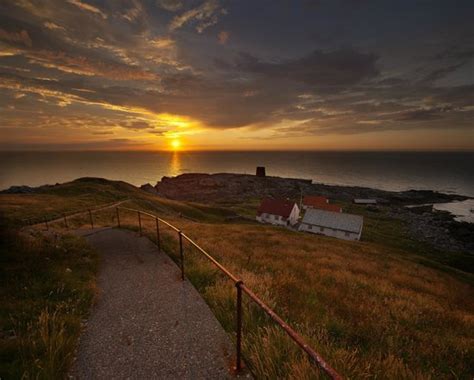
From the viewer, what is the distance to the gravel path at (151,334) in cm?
428

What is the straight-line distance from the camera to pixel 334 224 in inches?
2060

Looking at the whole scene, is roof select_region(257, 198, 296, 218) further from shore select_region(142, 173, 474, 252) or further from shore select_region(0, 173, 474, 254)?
shore select_region(142, 173, 474, 252)

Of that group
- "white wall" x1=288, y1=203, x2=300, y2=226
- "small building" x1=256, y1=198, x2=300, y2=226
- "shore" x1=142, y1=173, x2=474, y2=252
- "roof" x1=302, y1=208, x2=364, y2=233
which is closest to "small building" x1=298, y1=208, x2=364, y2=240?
"roof" x1=302, y1=208, x2=364, y2=233

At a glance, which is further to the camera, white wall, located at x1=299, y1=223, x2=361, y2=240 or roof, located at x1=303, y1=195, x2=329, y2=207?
roof, located at x1=303, y1=195, x2=329, y2=207

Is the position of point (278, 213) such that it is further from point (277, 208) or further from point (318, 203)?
point (318, 203)

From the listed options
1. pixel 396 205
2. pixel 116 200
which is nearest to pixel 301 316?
pixel 116 200

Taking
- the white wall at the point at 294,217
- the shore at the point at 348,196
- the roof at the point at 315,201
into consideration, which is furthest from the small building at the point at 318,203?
the shore at the point at 348,196

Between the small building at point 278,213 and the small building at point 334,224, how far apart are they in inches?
173

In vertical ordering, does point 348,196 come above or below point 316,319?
below

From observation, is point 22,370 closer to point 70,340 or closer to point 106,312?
point 70,340

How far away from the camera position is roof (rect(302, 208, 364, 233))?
5031 centimetres

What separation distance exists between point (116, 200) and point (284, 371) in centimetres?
4650

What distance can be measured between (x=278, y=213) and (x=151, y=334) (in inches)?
2175

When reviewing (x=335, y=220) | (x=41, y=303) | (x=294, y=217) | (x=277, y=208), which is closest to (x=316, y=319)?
(x=41, y=303)
